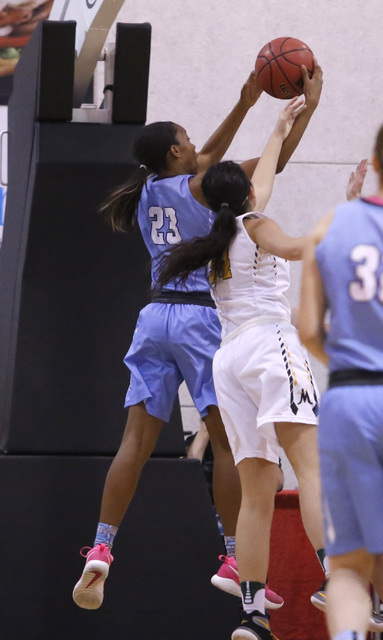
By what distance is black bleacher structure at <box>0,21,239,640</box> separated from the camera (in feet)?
14.4

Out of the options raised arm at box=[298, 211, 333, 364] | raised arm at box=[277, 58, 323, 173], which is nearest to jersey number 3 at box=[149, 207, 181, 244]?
raised arm at box=[277, 58, 323, 173]

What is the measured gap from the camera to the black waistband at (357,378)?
7.29ft

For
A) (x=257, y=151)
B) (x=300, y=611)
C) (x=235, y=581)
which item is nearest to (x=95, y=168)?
(x=235, y=581)

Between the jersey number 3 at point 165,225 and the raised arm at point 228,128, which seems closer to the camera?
the jersey number 3 at point 165,225

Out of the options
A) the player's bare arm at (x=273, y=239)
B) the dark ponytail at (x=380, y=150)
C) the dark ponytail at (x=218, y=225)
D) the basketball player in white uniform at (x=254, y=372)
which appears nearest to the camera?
the dark ponytail at (x=380, y=150)

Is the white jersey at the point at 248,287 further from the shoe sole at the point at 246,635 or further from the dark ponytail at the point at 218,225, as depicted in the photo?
the shoe sole at the point at 246,635

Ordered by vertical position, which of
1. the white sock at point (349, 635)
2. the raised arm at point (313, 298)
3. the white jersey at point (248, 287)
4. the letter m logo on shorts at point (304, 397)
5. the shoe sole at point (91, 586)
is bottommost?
the shoe sole at point (91, 586)

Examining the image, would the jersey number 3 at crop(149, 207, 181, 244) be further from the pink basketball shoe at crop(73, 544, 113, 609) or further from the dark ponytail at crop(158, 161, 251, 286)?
the pink basketball shoe at crop(73, 544, 113, 609)

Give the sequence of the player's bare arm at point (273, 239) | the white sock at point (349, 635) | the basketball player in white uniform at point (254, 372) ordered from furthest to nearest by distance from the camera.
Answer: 1. the basketball player in white uniform at point (254, 372)
2. the player's bare arm at point (273, 239)
3. the white sock at point (349, 635)

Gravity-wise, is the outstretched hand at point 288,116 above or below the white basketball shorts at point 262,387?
above

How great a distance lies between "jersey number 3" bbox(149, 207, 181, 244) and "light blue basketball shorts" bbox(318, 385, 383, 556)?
1988 millimetres

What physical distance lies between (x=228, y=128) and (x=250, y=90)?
0.23 meters

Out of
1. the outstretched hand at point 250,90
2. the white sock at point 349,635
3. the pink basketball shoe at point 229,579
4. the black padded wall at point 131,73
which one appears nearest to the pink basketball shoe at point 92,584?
the pink basketball shoe at point 229,579

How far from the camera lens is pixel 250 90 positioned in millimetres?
4402
